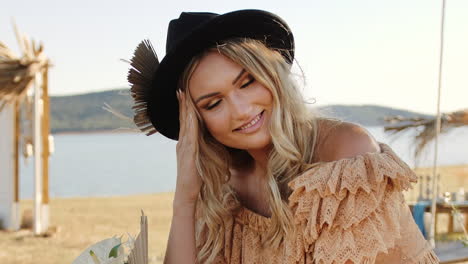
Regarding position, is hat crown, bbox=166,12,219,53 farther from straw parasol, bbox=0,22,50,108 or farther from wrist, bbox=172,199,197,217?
straw parasol, bbox=0,22,50,108

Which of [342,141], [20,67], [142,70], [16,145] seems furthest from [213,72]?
[16,145]

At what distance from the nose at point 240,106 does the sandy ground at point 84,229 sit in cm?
281

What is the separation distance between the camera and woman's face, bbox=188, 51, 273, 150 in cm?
202

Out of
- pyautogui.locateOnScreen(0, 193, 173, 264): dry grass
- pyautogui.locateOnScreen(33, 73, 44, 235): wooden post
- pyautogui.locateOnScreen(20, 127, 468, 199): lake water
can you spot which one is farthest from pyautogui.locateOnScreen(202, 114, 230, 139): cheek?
pyautogui.locateOnScreen(33, 73, 44, 235): wooden post

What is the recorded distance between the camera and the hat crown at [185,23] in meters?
2.11

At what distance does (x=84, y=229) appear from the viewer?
11.2 m

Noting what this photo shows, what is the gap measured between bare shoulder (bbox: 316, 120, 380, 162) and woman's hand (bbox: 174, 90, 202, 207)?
0.46m

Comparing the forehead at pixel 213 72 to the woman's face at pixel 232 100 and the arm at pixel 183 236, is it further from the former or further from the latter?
the arm at pixel 183 236

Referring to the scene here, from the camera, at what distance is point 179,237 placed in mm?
2266

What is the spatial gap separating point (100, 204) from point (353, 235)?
16.0 meters

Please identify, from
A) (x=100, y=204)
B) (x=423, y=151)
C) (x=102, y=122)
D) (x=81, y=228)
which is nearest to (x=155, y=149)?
(x=102, y=122)

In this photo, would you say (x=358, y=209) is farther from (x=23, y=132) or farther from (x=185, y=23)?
(x=23, y=132)

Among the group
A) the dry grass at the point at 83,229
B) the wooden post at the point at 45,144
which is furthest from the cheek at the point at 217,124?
the wooden post at the point at 45,144

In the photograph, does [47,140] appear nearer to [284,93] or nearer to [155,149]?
[284,93]
